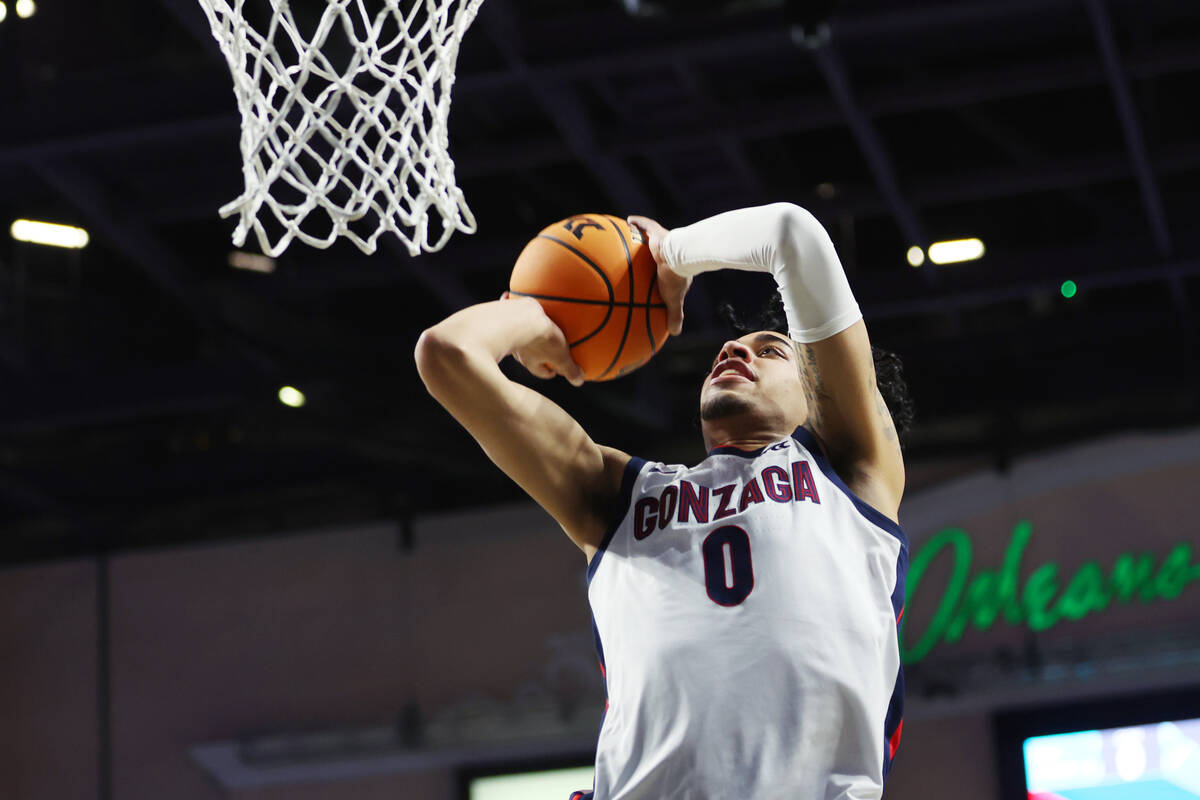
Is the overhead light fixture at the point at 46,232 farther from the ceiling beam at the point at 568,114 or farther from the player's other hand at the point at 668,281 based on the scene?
the player's other hand at the point at 668,281

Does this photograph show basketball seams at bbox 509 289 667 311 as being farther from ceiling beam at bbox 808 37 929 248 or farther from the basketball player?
ceiling beam at bbox 808 37 929 248

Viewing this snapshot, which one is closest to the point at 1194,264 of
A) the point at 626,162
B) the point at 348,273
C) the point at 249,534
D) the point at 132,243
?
the point at 626,162

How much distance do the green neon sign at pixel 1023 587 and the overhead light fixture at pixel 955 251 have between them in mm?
1958

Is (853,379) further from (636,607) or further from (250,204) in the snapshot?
(250,204)

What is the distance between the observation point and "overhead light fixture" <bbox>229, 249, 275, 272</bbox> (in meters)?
6.58

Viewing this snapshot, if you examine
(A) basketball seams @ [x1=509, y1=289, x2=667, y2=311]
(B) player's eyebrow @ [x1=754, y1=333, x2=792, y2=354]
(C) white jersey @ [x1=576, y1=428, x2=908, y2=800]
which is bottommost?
(C) white jersey @ [x1=576, y1=428, x2=908, y2=800]

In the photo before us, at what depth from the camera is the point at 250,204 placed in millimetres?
2355

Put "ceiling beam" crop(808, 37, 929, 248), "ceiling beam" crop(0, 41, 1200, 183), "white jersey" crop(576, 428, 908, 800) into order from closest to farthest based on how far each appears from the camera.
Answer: "white jersey" crop(576, 428, 908, 800) < "ceiling beam" crop(808, 37, 929, 248) < "ceiling beam" crop(0, 41, 1200, 183)

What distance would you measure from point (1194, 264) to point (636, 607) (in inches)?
192

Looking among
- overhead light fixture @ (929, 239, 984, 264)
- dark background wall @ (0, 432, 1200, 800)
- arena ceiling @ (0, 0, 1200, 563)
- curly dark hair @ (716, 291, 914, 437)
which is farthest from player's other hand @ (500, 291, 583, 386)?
dark background wall @ (0, 432, 1200, 800)

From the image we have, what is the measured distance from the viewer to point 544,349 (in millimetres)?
2256

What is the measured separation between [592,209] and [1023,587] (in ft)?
10.9

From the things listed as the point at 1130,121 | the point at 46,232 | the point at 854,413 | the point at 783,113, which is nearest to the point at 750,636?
the point at 854,413

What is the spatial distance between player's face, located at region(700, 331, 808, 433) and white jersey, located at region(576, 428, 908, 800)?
0.13m
